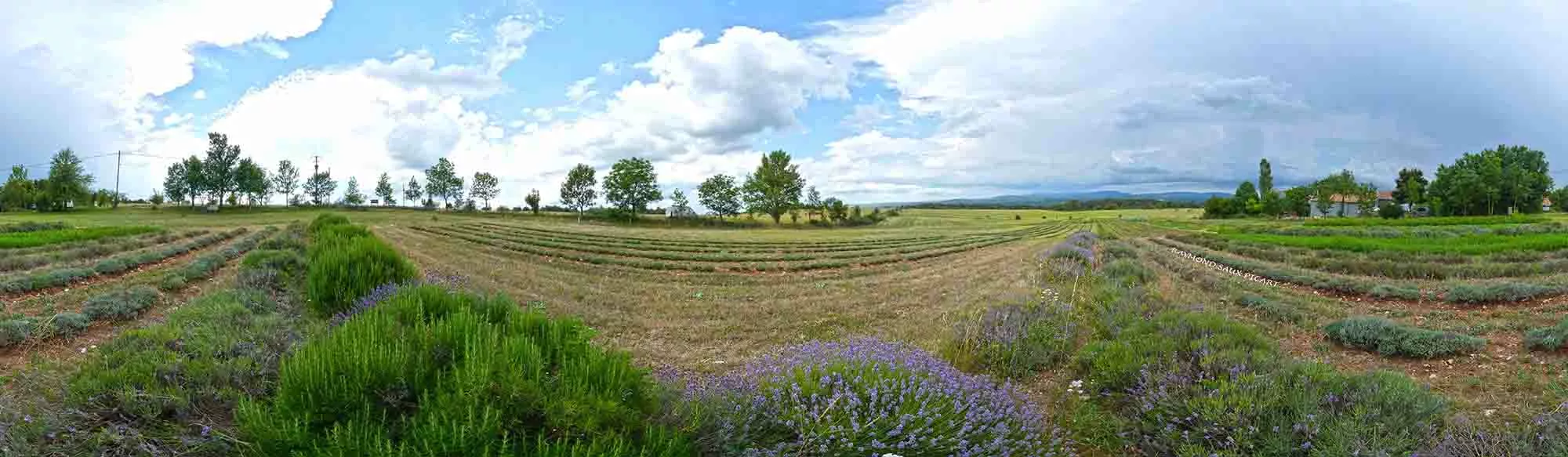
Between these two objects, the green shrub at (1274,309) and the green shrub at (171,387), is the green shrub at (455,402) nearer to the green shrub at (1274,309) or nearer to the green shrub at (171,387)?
the green shrub at (171,387)

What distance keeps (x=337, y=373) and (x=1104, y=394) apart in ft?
20.0

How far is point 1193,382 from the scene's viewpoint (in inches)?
227

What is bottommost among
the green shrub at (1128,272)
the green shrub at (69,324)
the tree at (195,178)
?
the green shrub at (69,324)

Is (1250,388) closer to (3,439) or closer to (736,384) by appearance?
(736,384)

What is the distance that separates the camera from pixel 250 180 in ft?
303

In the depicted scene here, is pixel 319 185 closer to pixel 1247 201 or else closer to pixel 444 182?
pixel 444 182

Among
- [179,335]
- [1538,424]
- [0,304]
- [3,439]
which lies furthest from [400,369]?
[0,304]

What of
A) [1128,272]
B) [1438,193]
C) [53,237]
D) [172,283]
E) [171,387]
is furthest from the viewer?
[1438,193]

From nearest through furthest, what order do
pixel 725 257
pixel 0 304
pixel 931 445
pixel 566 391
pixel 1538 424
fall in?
pixel 566 391 → pixel 931 445 → pixel 1538 424 → pixel 0 304 → pixel 725 257

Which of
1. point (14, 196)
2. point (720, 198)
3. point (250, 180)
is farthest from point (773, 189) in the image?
point (14, 196)

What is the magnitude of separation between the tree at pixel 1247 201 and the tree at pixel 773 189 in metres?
73.7

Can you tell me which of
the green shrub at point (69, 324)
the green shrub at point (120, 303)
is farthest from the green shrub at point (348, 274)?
the green shrub at point (120, 303)

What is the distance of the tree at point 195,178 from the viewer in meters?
87.9

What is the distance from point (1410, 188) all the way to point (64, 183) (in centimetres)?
18289
